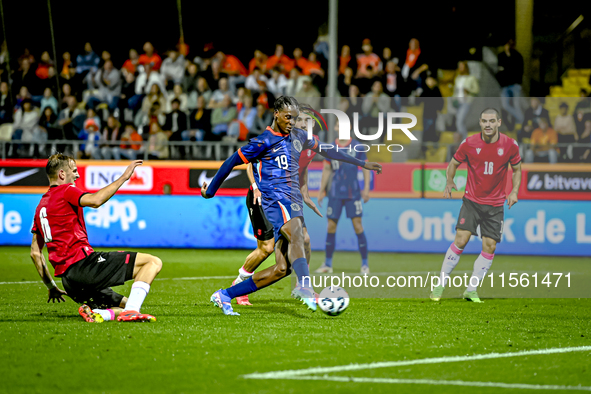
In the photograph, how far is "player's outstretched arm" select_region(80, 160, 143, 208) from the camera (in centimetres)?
621

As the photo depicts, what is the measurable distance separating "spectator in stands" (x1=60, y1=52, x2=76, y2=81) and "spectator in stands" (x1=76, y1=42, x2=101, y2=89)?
15 centimetres

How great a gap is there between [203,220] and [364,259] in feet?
14.4

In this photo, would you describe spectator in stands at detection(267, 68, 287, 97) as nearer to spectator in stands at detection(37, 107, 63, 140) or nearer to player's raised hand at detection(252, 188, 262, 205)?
spectator in stands at detection(37, 107, 63, 140)

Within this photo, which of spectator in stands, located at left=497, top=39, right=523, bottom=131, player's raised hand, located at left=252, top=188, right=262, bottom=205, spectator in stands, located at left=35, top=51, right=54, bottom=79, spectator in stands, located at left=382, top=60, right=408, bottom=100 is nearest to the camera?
player's raised hand, located at left=252, top=188, right=262, bottom=205

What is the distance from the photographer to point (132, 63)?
19.7m

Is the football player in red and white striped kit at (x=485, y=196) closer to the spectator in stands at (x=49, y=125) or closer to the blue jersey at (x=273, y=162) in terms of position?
the blue jersey at (x=273, y=162)

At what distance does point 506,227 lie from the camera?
13.5 metres

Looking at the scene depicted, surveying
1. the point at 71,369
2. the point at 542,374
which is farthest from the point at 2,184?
the point at 542,374

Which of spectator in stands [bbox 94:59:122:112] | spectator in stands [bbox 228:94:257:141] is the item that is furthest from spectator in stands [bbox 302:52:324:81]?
spectator in stands [bbox 94:59:122:112]

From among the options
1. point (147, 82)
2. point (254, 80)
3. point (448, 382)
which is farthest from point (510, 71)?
point (448, 382)

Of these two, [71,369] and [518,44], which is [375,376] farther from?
[518,44]

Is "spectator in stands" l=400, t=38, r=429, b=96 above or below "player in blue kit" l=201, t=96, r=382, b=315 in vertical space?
above

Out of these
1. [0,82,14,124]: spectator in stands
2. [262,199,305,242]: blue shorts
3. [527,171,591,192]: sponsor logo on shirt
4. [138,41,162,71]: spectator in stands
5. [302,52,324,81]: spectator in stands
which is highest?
[138,41,162,71]: spectator in stands

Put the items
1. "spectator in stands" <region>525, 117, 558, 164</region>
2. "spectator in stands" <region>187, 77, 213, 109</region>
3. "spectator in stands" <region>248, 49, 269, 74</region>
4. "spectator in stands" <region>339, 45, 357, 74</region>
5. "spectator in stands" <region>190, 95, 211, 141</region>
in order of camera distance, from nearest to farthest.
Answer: "spectator in stands" <region>525, 117, 558, 164</region>, "spectator in stands" <region>190, 95, 211, 141</region>, "spectator in stands" <region>187, 77, 213, 109</region>, "spectator in stands" <region>339, 45, 357, 74</region>, "spectator in stands" <region>248, 49, 269, 74</region>
